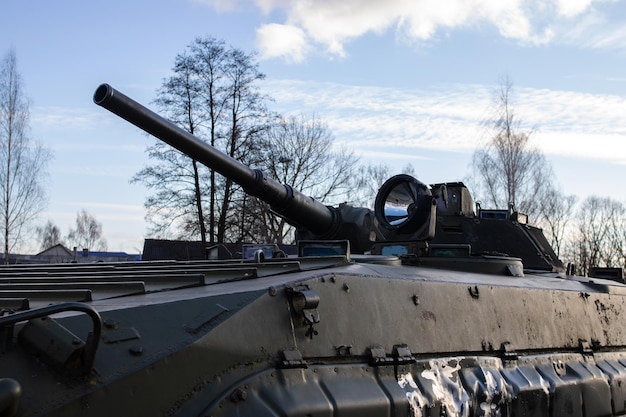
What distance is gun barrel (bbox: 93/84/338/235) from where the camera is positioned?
6207mm

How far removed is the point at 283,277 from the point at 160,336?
3.80ft

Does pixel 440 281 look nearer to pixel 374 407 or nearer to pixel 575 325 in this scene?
pixel 374 407

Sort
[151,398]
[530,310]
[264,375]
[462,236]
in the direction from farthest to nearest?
[462,236] → [530,310] → [264,375] → [151,398]

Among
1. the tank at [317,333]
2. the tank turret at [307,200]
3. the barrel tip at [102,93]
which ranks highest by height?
the barrel tip at [102,93]

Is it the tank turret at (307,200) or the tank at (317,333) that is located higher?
the tank turret at (307,200)

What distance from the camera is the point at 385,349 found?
4.86m

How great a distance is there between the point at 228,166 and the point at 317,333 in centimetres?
326

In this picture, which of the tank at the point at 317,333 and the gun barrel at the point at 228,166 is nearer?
the tank at the point at 317,333

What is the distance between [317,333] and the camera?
4543 mm

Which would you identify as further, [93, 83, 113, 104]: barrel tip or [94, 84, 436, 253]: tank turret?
[94, 84, 436, 253]: tank turret

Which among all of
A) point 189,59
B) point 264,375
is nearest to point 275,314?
point 264,375

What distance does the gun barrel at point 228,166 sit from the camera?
621 centimetres

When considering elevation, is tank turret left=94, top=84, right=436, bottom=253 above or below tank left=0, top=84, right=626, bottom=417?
above

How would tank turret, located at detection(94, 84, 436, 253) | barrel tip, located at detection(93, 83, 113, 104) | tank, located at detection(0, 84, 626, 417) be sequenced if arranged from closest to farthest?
tank, located at detection(0, 84, 626, 417)
barrel tip, located at detection(93, 83, 113, 104)
tank turret, located at detection(94, 84, 436, 253)
